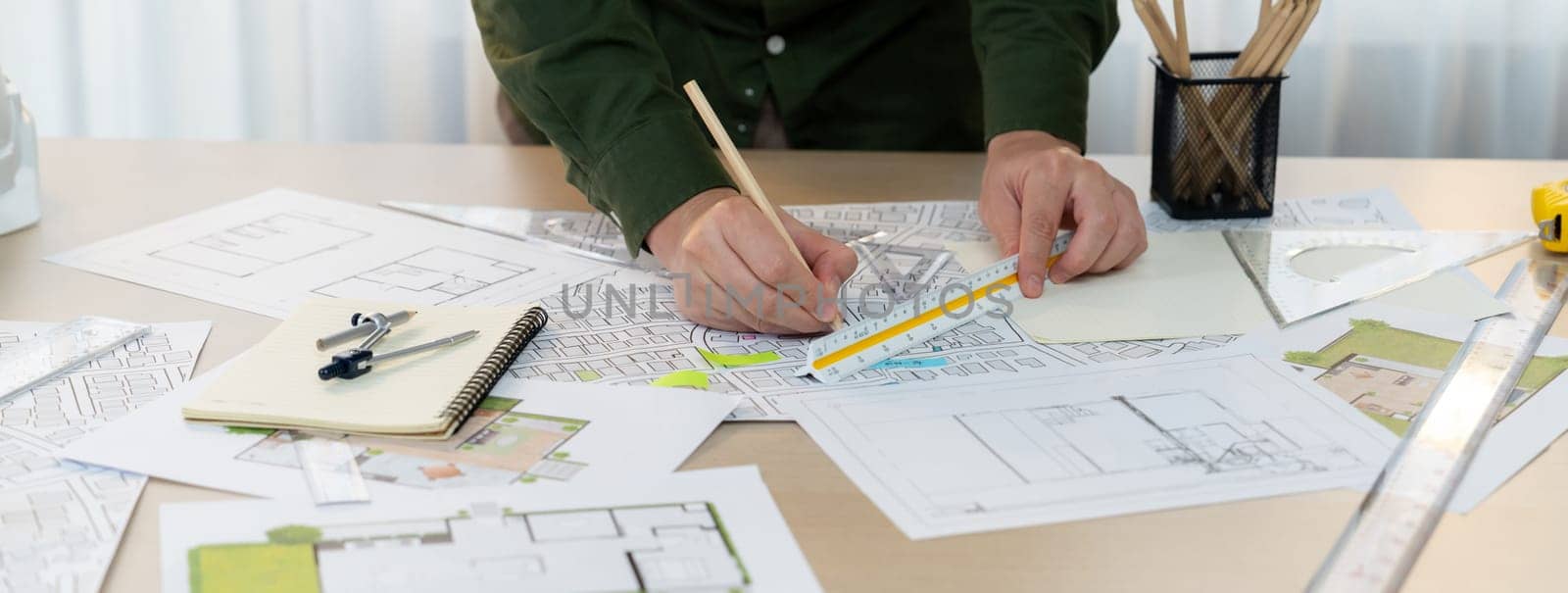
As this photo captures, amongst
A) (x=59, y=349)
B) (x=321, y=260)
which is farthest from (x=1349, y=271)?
(x=59, y=349)

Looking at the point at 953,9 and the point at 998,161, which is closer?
the point at 998,161

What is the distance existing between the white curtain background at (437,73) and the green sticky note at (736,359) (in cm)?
137

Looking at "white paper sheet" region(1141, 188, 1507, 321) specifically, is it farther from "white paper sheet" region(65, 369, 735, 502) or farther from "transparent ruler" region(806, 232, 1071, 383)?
"white paper sheet" region(65, 369, 735, 502)

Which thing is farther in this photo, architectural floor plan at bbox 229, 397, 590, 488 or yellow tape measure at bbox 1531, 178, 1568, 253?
yellow tape measure at bbox 1531, 178, 1568, 253

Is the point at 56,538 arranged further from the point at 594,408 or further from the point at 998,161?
the point at 998,161

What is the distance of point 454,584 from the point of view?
0.52 m

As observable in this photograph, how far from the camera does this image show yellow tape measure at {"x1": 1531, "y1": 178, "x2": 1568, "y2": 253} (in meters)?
0.95

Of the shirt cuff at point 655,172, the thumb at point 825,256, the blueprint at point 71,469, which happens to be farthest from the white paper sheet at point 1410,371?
the blueprint at point 71,469

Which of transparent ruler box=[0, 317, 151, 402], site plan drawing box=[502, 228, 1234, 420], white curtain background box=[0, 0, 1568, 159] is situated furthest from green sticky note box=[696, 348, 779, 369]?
white curtain background box=[0, 0, 1568, 159]

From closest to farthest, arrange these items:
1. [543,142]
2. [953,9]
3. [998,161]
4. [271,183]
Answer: [998,161] → [271,183] → [953,9] → [543,142]

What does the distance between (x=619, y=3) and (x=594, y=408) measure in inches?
16.3

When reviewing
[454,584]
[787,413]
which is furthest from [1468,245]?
[454,584]

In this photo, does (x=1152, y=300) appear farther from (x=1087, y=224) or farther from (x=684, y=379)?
(x=684, y=379)

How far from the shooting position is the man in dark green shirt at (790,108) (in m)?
0.83
